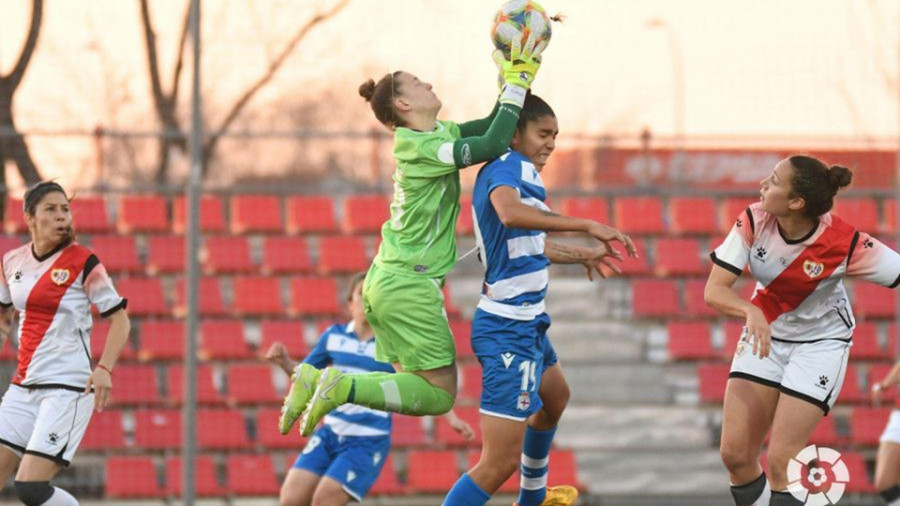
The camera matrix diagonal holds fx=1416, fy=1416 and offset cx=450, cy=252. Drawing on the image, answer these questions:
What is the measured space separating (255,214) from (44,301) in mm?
7321

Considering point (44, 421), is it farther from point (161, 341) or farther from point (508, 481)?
point (508, 481)

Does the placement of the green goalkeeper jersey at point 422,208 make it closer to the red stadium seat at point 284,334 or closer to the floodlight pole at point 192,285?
the floodlight pole at point 192,285

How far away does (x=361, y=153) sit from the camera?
14.7 m

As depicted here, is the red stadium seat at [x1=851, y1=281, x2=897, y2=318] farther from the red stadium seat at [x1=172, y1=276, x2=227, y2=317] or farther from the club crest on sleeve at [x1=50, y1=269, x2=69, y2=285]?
the club crest on sleeve at [x1=50, y1=269, x2=69, y2=285]

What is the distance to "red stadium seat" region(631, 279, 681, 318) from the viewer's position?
14.6 m

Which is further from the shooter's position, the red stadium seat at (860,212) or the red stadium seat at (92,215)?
the red stadium seat at (860,212)

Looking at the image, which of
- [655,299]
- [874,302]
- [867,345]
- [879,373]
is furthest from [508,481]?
[874,302]

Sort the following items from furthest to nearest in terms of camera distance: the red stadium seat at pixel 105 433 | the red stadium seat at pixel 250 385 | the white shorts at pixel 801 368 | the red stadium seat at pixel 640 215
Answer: the red stadium seat at pixel 640 215
the red stadium seat at pixel 250 385
the red stadium seat at pixel 105 433
the white shorts at pixel 801 368

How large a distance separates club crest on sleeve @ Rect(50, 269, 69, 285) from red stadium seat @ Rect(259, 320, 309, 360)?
6.23 m

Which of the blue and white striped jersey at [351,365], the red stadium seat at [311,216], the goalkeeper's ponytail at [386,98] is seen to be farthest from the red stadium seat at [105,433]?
the goalkeeper's ponytail at [386,98]

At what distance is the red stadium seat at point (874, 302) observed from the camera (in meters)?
14.6

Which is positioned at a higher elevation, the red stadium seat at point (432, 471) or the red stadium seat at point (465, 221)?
the red stadium seat at point (465, 221)

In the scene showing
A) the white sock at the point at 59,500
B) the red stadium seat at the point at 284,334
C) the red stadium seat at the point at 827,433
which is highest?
the white sock at the point at 59,500

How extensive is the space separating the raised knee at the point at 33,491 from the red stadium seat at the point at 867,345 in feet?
30.3
